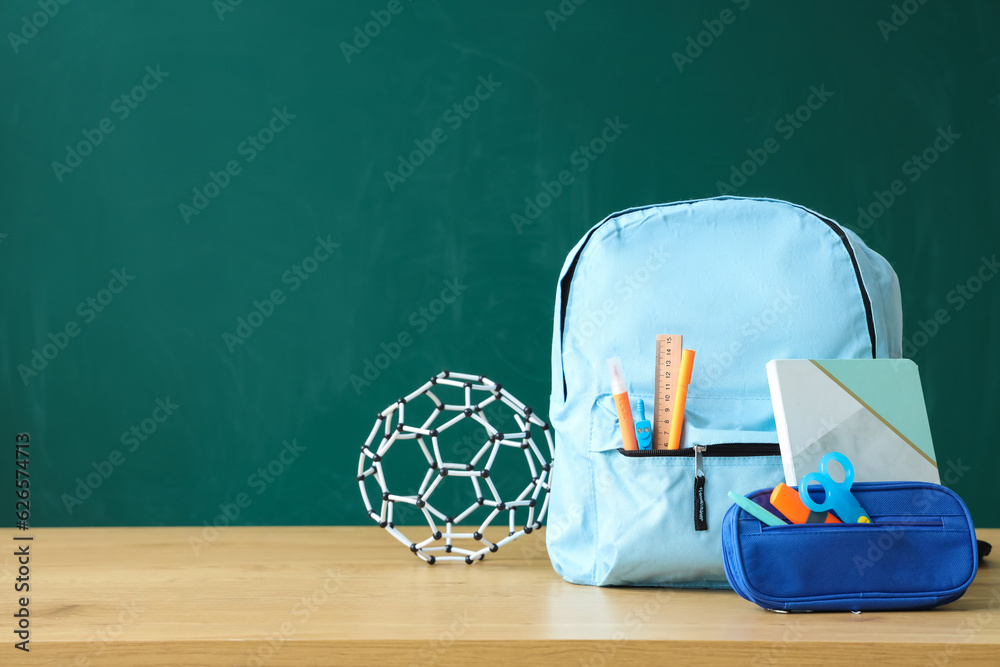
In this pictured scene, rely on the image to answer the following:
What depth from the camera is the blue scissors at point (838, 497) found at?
62cm

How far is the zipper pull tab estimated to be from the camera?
67 centimetres

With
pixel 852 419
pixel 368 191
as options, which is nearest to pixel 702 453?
pixel 852 419

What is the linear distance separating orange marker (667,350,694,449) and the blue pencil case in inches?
3.4

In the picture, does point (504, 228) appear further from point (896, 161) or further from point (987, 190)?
point (987, 190)

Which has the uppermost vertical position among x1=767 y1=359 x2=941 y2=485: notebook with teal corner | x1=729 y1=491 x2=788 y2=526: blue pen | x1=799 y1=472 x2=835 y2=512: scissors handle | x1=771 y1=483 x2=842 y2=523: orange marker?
x1=767 y1=359 x2=941 y2=485: notebook with teal corner

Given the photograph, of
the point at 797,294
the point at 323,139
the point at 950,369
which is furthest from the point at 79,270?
the point at 950,369

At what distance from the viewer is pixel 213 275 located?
1.15m

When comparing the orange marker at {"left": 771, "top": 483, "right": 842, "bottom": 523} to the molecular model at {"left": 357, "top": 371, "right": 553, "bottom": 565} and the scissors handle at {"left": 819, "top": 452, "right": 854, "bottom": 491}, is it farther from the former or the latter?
the molecular model at {"left": 357, "top": 371, "right": 553, "bottom": 565}

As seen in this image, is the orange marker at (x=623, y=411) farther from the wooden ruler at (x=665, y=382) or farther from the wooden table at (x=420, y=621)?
the wooden table at (x=420, y=621)

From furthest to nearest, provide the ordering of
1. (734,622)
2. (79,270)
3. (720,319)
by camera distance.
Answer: (79,270)
(720,319)
(734,622)

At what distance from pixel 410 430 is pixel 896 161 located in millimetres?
879

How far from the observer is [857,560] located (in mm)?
605

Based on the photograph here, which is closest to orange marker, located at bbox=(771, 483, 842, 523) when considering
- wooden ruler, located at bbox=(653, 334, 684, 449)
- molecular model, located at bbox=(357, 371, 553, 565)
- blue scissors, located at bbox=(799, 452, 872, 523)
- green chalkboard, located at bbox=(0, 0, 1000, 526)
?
blue scissors, located at bbox=(799, 452, 872, 523)

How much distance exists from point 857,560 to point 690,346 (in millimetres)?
225
